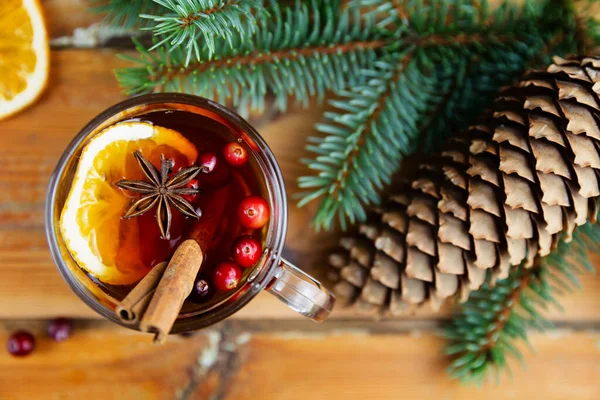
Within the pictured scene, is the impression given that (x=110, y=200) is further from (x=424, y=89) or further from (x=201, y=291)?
(x=424, y=89)

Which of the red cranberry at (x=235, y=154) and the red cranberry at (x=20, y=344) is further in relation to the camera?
the red cranberry at (x=20, y=344)

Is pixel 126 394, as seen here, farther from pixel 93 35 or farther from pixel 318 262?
pixel 93 35

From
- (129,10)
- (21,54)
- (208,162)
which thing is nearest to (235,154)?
(208,162)

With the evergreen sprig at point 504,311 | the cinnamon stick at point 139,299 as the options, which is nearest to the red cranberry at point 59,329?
the cinnamon stick at point 139,299

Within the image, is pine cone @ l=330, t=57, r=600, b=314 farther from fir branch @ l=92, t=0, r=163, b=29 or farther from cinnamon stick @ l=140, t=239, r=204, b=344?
fir branch @ l=92, t=0, r=163, b=29

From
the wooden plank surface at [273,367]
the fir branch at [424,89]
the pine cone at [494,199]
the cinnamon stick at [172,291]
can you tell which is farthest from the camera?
the wooden plank surface at [273,367]

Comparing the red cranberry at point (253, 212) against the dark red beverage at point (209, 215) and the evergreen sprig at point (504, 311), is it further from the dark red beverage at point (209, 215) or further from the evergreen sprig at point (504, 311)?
the evergreen sprig at point (504, 311)

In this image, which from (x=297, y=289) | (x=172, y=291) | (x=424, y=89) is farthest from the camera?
(x=424, y=89)
